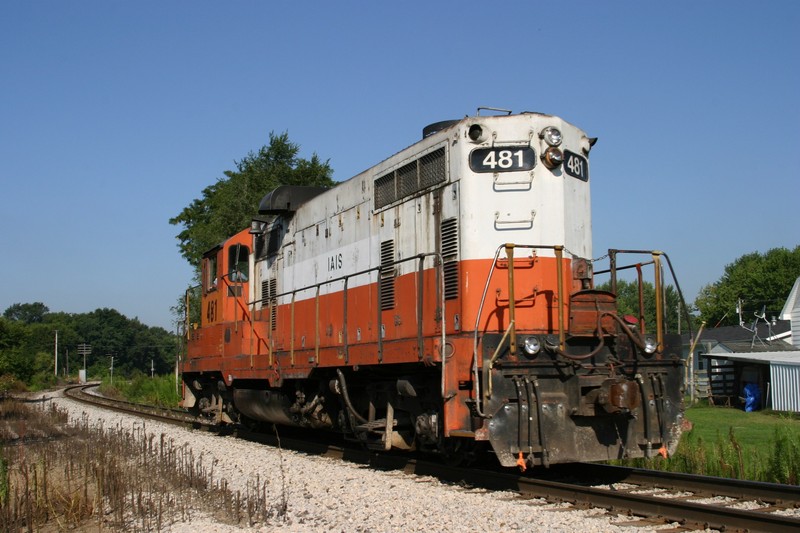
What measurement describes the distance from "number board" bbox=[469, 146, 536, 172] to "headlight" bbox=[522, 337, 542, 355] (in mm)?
2041

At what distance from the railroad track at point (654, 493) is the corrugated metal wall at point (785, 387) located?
19.4m

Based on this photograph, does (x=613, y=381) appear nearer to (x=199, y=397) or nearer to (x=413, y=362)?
(x=413, y=362)

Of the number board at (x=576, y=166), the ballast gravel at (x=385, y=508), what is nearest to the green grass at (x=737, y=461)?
the ballast gravel at (x=385, y=508)

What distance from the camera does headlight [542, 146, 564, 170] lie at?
852 centimetres

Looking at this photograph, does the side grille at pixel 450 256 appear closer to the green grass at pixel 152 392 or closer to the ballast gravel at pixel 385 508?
the ballast gravel at pixel 385 508

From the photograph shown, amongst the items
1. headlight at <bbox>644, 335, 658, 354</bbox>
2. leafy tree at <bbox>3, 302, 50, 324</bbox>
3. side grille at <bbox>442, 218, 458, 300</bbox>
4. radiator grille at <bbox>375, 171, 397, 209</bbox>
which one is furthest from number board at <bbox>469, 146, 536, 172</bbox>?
leafy tree at <bbox>3, 302, 50, 324</bbox>

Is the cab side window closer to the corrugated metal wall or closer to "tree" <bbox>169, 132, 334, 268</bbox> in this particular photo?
"tree" <bbox>169, 132, 334, 268</bbox>

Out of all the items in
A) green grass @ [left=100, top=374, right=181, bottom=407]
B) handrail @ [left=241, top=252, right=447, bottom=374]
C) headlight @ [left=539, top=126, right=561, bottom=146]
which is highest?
headlight @ [left=539, top=126, right=561, bottom=146]

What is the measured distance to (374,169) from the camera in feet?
34.2

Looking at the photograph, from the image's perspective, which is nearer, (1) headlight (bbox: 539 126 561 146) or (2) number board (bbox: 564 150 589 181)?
(1) headlight (bbox: 539 126 561 146)

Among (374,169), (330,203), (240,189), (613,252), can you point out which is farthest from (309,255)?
(240,189)

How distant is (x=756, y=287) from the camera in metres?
77.4

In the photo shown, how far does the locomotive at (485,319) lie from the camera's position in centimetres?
758

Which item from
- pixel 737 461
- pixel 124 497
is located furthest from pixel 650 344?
pixel 124 497
